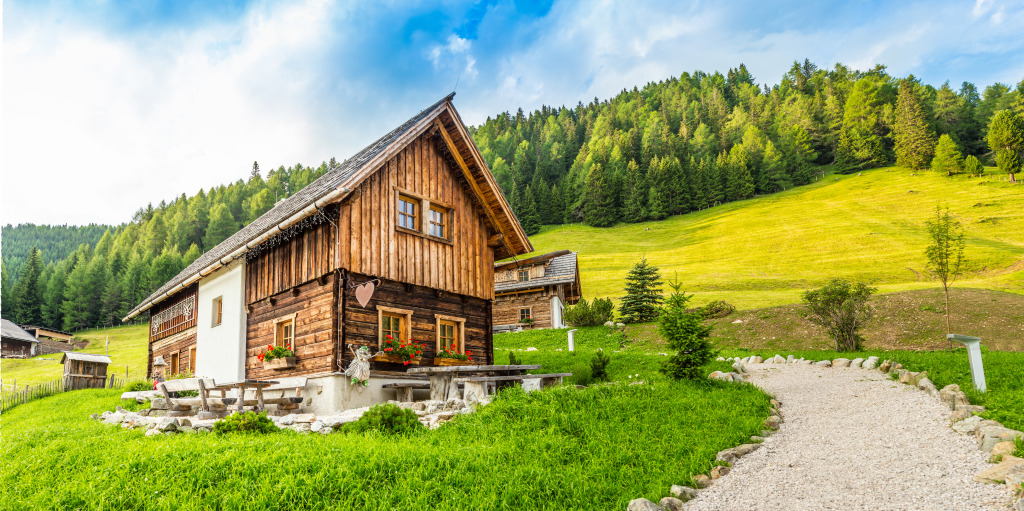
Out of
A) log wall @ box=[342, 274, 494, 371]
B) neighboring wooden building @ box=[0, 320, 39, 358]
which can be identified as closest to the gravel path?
log wall @ box=[342, 274, 494, 371]

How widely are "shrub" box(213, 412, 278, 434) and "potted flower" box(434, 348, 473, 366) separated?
6.48 m

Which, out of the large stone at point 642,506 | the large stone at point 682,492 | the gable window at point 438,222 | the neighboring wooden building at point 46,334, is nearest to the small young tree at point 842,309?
the gable window at point 438,222

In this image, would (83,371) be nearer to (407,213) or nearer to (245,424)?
(407,213)

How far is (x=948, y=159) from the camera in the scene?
8006 cm

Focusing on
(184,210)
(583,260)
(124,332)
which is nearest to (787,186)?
(583,260)

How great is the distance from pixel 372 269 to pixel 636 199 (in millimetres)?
84046

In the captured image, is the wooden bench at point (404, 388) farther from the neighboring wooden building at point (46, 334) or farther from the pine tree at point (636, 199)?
the pine tree at point (636, 199)

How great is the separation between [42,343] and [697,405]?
241 ft

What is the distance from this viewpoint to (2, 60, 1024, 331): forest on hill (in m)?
80.4

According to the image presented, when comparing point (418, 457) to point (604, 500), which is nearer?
Answer: point (604, 500)

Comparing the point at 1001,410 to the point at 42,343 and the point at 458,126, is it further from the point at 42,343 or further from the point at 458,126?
the point at 42,343

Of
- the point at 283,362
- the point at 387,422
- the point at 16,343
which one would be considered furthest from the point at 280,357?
the point at 16,343

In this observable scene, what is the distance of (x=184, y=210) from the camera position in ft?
361

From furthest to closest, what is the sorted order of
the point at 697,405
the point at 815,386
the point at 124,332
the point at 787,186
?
the point at 787,186, the point at 124,332, the point at 815,386, the point at 697,405
